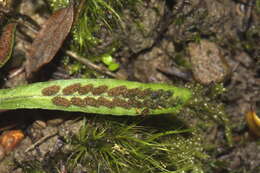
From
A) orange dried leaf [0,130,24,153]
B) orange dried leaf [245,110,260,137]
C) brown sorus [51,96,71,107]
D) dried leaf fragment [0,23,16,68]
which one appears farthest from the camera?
orange dried leaf [245,110,260,137]

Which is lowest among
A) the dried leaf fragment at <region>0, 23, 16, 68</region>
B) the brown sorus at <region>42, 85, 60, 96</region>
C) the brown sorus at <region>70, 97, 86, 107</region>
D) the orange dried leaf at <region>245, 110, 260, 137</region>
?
the orange dried leaf at <region>245, 110, 260, 137</region>

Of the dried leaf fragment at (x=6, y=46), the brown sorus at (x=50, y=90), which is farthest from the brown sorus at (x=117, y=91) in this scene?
the dried leaf fragment at (x=6, y=46)

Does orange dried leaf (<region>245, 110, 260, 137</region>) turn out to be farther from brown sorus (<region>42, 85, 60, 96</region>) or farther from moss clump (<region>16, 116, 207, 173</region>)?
brown sorus (<region>42, 85, 60, 96</region>)

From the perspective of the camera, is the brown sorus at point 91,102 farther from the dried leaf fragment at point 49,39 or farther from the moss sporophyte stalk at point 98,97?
the dried leaf fragment at point 49,39

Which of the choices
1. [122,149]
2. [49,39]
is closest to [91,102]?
[122,149]

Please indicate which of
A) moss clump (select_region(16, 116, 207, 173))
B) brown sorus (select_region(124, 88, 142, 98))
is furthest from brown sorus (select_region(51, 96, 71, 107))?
brown sorus (select_region(124, 88, 142, 98))

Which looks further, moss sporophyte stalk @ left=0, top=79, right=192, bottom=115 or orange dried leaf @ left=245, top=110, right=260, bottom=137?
orange dried leaf @ left=245, top=110, right=260, bottom=137

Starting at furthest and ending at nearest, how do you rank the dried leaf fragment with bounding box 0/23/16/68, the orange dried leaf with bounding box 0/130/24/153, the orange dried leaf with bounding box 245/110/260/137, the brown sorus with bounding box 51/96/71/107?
1. the orange dried leaf with bounding box 245/110/260/137
2. the orange dried leaf with bounding box 0/130/24/153
3. the dried leaf fragment with bounding box 0/23/16/68
4. the brown sorus with bounding box 51/96/71/107
